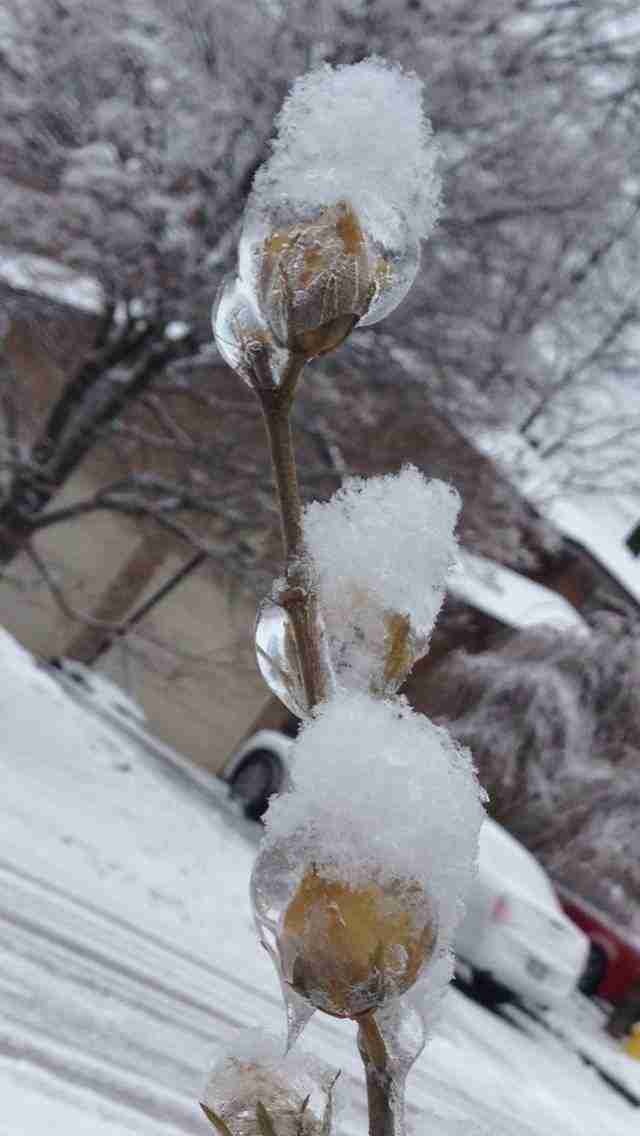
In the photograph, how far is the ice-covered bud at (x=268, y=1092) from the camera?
47 centimetres

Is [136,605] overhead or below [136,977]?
overhead

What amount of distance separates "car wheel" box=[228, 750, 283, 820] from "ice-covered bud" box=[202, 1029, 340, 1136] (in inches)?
349

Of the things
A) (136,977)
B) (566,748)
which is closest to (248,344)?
(136,977)

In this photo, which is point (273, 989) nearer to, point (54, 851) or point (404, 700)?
point (54, 851)

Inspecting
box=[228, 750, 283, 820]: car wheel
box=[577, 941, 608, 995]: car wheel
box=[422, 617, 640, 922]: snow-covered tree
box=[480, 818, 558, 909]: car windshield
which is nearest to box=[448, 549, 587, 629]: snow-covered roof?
box=[422, 617, 640, 922]: snow-covered tree

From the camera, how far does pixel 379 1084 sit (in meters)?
0.42

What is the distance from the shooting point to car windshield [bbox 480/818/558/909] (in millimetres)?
8148

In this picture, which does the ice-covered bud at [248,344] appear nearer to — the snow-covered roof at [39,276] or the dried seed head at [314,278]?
the dried seed head at [314,278]

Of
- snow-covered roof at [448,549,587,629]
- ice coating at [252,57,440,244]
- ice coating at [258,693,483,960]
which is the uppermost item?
snow-covered roof at [448,549,587,629]

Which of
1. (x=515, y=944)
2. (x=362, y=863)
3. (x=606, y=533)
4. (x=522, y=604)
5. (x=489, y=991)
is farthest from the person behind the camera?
(x=606, y=533)

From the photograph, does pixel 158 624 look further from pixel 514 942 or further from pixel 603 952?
pixel 514 942

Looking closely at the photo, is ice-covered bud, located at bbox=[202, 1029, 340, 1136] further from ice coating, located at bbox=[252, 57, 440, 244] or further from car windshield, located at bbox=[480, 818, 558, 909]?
car windshield, located at bbox=[480, 818, 558, 909]

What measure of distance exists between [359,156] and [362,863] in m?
0.27

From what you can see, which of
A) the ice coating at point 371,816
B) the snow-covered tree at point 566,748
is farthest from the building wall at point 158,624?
the ice coating at point 371,816
